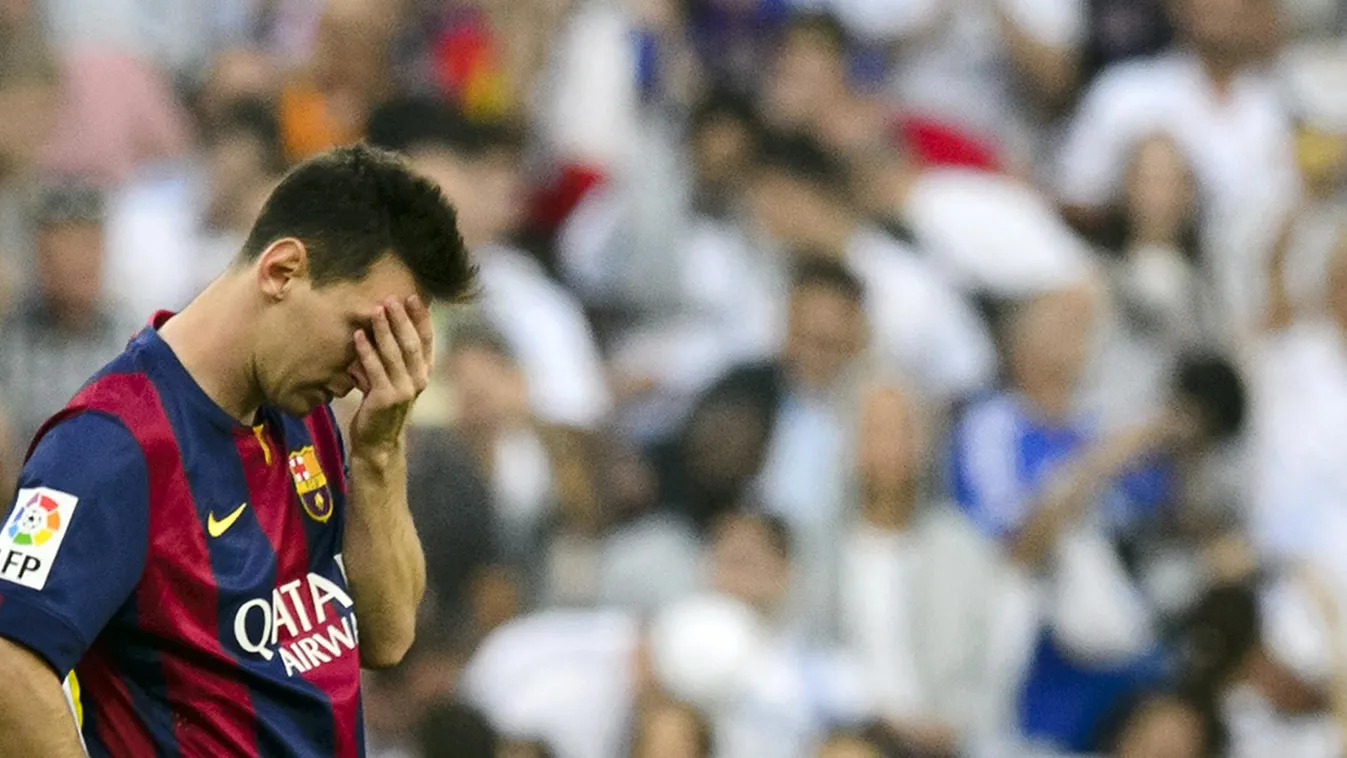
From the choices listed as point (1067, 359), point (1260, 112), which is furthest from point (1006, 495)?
point (1260, 112)

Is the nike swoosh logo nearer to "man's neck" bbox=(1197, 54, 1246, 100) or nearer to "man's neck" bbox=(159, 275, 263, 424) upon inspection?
"man's neck" bbox=(159, 275, 263, 424)

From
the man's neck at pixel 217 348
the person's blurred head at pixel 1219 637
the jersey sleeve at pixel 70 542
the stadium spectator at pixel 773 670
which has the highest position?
the man's neck at pixel 217 348

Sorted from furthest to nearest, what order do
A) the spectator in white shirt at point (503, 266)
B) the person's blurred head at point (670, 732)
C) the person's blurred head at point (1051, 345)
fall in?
the person's blurred head at point (1051, 345) → the spectator in white shirt at point (503, 266) → the person's blurred head at point (670, 732)

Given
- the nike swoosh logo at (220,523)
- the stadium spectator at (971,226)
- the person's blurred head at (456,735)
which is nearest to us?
the nike swoosh logo at (220,523)

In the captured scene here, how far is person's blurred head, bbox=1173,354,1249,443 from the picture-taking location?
8031 millimetres

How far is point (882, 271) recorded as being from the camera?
26.1ft

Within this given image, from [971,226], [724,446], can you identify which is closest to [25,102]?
[724,446]

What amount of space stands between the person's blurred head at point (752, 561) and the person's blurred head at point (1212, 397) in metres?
1.94

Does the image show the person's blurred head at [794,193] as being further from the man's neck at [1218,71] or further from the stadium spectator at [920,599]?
the man's neck at [1218,71]

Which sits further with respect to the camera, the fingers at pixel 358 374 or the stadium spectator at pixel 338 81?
the stadium spectator at pixel 338 81

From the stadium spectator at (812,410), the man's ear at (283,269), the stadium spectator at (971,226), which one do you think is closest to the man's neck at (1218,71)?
the stadium spectator at (971,226)

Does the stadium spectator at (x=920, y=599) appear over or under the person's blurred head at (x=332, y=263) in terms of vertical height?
under

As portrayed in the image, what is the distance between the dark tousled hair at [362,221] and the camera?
3.04 meters

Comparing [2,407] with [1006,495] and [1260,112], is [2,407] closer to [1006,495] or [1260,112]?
[1006,495]
